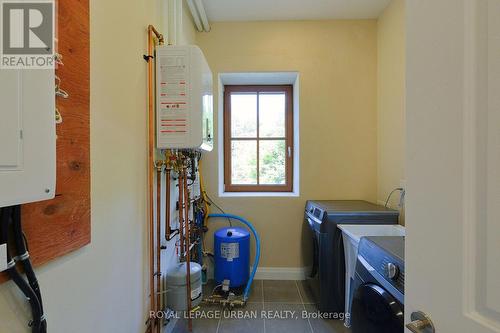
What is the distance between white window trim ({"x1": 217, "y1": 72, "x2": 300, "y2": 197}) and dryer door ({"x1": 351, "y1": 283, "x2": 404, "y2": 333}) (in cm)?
154

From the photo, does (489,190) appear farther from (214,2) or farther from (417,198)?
(214,2)

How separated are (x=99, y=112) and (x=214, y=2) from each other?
6.11 feet

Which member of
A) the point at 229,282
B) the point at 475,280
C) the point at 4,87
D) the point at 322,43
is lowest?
the point at 229,282

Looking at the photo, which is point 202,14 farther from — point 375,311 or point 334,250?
point 375,311

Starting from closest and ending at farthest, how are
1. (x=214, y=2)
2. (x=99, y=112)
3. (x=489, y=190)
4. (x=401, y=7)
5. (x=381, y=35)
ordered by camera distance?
(x=489, y=190) < (x=99, y=112) < (x=401, y=7) < (x=214, y=2) < (x=381, y=35)

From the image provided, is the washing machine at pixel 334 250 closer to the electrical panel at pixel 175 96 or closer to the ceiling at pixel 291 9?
the electrical panel at pixel 175 96

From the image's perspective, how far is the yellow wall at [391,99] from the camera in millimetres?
2078

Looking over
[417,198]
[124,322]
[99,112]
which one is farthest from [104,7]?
[124,322]

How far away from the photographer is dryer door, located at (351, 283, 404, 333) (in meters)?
0.86

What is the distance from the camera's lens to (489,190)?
417mm

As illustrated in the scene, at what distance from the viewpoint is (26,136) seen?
0.51m

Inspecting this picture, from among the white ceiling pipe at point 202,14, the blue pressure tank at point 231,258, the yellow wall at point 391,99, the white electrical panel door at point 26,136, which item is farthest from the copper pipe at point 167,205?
the yellow wall at point 391,99

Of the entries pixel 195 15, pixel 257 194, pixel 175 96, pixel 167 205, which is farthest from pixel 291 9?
pixel 167 205

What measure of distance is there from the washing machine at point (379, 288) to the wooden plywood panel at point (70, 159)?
1.18 metres
